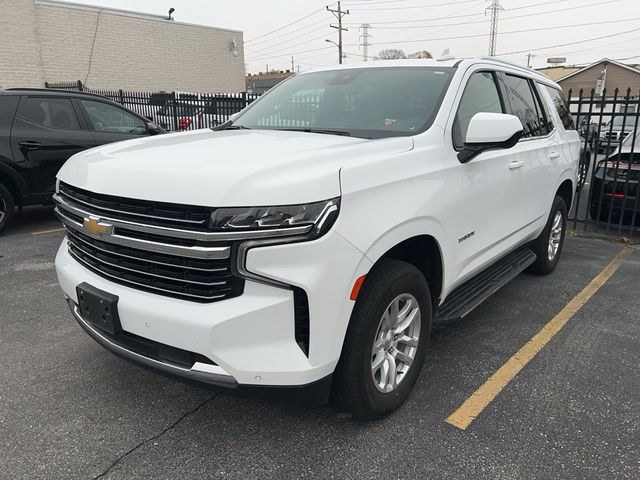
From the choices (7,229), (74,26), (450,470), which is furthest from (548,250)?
(74,26)

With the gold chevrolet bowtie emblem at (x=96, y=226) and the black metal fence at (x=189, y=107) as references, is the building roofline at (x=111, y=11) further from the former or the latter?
the gold chevrolet bowtie emblem at (x=96, y=226)

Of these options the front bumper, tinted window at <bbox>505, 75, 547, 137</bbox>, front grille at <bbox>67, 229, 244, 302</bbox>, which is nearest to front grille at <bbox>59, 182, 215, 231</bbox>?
front grille at <bbox>67, 229, 244, 302</bbox>

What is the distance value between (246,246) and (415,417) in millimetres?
1460

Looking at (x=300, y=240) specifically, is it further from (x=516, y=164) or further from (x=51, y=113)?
(x=51, y=113)

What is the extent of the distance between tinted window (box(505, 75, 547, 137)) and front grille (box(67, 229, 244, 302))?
298 centimetres

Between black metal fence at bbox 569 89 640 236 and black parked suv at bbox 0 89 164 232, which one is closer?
black parked suv at bbox 0 89 164 232

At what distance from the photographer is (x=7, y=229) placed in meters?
6.78

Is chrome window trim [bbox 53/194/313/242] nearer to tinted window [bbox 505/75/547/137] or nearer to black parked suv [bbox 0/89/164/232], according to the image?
tinted window [bbox 505/75/547/137]

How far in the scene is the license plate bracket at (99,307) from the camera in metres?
2.35

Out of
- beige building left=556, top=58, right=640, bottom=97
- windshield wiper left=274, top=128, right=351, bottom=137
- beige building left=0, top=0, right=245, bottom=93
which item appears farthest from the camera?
beige building left=556, top=58, right=640, bottom=97

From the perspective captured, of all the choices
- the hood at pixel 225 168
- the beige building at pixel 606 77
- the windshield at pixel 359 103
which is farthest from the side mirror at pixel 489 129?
the beige building at pixel 606 77

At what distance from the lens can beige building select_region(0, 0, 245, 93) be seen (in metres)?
19.8

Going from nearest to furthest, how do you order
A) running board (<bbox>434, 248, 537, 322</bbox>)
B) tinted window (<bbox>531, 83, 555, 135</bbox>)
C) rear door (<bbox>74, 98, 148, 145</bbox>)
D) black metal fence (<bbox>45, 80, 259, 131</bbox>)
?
running board (<bbox>434, 248, 537, 322</bbox>)
tinted window (<bbox>531, 83, 555, 135</bbox>)
rear door (<bbox>74, 98, 148, 145</bbox>)
black metal fence (<bbox>45, 80, 259, 131</bbox>)

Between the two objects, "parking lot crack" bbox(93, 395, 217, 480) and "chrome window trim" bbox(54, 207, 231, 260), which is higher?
"chrome window trim" bbox(54, 207, 231, 260)
